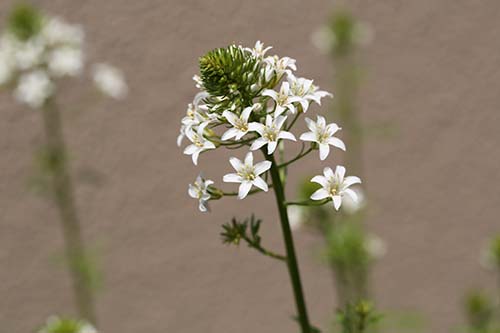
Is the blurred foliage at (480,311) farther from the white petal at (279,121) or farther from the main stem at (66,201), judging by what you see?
the white petal at (279,121)

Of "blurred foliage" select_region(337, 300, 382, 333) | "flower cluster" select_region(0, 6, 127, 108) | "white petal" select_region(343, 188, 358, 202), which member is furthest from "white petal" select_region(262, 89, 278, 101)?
"flower cluster" select_region(0, 6, 127, 108)

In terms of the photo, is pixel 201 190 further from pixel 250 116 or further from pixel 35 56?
pixel 35 56

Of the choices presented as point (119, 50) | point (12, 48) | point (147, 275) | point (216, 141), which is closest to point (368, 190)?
point (147, 275)

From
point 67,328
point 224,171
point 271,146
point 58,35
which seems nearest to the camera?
point 271,146

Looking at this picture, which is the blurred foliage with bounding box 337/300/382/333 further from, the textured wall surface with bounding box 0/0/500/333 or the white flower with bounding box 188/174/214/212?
the textured wall surface with bounding box 0/0/500/333

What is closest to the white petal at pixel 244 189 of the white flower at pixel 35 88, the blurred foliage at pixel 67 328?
the blurred foliage at pixel 67 328

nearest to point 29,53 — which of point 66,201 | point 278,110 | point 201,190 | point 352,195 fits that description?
point 66,201
